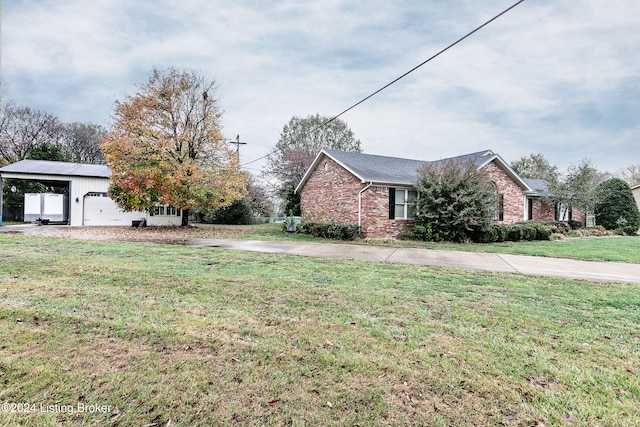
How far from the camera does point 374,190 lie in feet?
47.8

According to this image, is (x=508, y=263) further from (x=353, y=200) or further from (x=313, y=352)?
(x=353, y=200)

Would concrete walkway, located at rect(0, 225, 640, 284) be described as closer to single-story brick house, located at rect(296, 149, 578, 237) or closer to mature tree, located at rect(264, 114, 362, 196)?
single-story brick house, located at rect(296, 149, 578, 237)

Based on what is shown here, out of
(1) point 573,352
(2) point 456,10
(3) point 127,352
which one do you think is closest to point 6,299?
(3) point 127,352

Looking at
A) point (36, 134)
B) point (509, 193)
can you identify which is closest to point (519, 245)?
point (509, 193)

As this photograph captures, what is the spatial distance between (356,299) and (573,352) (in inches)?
96.8

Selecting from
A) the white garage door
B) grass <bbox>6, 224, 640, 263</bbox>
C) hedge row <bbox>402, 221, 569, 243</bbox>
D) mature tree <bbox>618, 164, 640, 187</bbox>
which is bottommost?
grass <bbox>6, 224, 640, 263</bbox>

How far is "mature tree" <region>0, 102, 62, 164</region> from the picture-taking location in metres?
29.3

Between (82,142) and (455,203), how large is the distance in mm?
40195

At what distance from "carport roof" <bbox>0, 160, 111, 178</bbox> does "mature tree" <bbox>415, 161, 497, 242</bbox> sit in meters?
19.8

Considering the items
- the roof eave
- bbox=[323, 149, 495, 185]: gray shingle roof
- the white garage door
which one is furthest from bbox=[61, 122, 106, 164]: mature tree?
the roof eave

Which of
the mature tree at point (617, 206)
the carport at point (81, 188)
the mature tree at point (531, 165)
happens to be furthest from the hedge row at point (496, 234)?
the mature tree at point (531, 165)

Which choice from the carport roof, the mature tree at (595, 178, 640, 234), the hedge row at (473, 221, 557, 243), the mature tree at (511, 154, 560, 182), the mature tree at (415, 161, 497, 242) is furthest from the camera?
the mature tree at (511, 154, 560, 182)

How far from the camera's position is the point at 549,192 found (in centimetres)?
2089

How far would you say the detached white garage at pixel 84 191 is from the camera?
19406 mm
